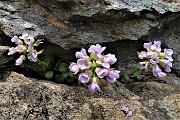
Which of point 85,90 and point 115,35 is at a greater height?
point 115,35

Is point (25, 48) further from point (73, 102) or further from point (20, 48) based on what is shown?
point (73, 102)

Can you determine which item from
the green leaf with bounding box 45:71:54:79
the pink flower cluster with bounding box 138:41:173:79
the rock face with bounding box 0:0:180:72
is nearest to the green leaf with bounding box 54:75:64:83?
the green leaf with bounding box 45:71:54:79

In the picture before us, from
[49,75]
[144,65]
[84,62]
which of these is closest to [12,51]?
[49,75]

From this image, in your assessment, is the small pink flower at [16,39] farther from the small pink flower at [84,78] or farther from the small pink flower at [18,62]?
the small pink flower at [84,78]

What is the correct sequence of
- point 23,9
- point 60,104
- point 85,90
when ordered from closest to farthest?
point 60,104
point 85,90
point 23,9

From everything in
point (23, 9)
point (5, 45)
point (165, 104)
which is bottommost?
point (165, 104)

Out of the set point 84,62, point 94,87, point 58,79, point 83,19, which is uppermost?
point 83,19

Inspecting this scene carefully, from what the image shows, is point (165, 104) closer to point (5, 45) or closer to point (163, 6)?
point (163, 6)

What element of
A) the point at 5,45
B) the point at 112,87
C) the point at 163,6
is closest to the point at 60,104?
the point at 112,87
